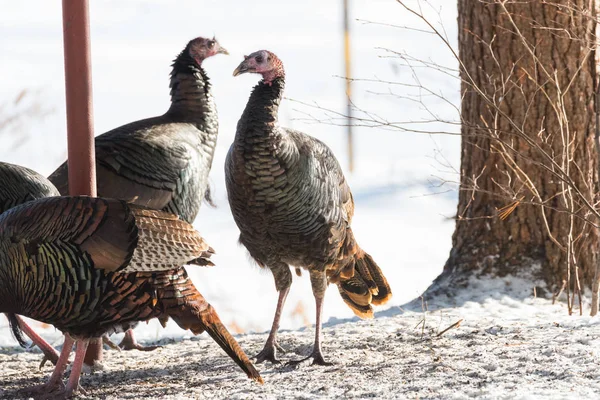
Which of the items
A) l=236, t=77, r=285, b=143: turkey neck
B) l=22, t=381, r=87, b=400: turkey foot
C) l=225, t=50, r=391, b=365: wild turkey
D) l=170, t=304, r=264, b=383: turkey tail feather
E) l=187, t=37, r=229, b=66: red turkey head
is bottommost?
l=22, t=381, r=87, b=400: turkey foot

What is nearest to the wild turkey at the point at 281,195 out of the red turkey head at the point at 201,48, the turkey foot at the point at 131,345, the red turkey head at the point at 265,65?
the red turkey head at the point at 265,65

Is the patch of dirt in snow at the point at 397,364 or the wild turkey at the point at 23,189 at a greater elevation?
the wild turkey at the point at 23,189

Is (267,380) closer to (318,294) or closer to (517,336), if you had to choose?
(318,294)

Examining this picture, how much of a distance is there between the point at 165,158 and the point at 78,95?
84 cm

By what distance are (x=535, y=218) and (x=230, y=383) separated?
8.31ft

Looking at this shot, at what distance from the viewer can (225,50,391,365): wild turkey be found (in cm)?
449

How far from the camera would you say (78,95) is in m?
4.39

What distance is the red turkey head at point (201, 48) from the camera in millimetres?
5836

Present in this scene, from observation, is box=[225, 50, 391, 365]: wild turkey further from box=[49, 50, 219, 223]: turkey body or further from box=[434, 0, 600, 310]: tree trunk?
box=[434, 0, 600, 310]: tree trunk

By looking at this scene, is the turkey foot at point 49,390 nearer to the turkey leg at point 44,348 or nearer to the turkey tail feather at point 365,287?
the turkey leg at point 44,348

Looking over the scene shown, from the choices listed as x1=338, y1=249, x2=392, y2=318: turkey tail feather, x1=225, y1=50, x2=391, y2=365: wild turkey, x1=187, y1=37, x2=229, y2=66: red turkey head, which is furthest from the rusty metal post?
x1=338, y1=249, x2=392, y2=318: turkey tail feather

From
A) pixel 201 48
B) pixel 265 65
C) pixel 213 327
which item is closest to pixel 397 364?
pixel 213 327

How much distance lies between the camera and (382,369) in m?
4.15

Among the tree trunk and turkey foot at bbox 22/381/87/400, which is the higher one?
the tree trunk
